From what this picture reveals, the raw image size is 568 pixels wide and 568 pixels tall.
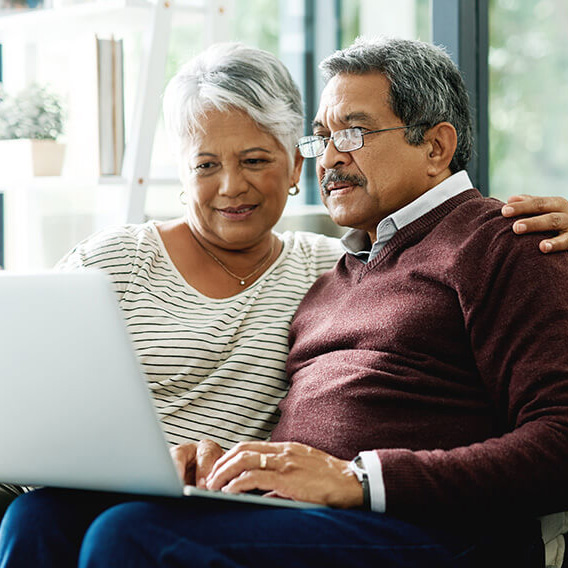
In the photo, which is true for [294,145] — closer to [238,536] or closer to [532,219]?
[532,219]

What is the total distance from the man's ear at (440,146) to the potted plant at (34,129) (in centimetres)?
129

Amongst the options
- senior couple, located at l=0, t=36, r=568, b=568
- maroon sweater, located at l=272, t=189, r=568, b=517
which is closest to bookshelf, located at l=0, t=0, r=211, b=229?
senior couple, located at l=0, t=36, r=568, b=568

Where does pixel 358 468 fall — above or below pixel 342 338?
below

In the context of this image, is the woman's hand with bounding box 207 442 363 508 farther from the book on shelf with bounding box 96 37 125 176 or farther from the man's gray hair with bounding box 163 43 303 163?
the book on shelf with bounding box 96 37 125 176

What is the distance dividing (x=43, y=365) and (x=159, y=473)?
194 mm

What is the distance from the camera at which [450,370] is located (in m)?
1.36

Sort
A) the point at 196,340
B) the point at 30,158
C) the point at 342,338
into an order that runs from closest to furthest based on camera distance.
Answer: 1. the point at 342,338
2. the point at 196,340
3. the point at 30,158

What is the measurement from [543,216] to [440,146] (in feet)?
0.94

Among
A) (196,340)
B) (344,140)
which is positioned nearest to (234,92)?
(344,140)

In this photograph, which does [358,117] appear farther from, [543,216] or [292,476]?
[292,476]

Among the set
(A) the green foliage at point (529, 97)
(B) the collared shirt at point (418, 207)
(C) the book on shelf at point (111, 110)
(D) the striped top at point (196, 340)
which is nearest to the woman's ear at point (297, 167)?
(D) the striped top at point (196, 340)

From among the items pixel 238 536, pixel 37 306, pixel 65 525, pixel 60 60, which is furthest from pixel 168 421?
pixel 60 60

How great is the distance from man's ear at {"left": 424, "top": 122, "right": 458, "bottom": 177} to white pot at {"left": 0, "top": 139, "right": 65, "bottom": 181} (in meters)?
1.29

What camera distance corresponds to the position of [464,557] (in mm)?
1224
